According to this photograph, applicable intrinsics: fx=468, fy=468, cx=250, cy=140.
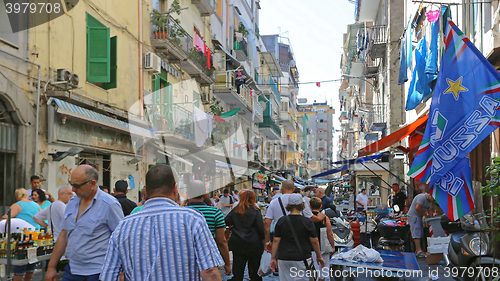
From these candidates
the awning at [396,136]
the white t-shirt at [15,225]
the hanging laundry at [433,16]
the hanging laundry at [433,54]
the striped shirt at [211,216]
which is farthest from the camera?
the hanging laundry at [433,54]

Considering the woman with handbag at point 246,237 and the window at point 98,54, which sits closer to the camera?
the woman with handbag at point 246,237

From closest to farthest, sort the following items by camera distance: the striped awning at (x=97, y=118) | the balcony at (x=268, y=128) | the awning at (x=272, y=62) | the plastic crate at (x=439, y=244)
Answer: the plastic crate at (x=439, y=244) → the striped awning at (x=97, y=118) → the balcony at (x=268, y=128) → the awning at (x=272, y=62)

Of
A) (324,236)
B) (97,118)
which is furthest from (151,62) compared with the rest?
(324,236)

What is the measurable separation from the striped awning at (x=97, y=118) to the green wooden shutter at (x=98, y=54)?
99cm

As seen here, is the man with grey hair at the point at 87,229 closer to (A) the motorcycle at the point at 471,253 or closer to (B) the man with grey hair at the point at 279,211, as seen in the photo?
(B) the man with grey hair at the point at 279,211

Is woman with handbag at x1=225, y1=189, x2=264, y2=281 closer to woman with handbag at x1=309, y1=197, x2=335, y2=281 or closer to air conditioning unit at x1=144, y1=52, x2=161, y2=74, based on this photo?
woman with handbag at x1=309, y1=197, x2=335, y2=281

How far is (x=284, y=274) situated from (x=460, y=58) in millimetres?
3759

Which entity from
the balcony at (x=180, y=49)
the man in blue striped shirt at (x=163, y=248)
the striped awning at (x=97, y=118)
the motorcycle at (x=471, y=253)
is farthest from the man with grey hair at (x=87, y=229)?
the balcony at (x=180, y=49)

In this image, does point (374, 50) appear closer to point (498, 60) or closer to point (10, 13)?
point (498, 60)

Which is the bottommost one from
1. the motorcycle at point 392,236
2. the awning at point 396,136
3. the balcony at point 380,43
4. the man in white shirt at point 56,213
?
the motorcycle at point 392,236

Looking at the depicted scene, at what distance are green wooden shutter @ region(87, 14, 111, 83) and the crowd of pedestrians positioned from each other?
4.42 metres

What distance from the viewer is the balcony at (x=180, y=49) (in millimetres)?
17547

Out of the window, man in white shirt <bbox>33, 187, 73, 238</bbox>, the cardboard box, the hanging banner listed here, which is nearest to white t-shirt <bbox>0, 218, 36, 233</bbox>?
man in white shirt <bbox>33, 187, 73, 238</bbox>

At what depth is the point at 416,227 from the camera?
1033cm
